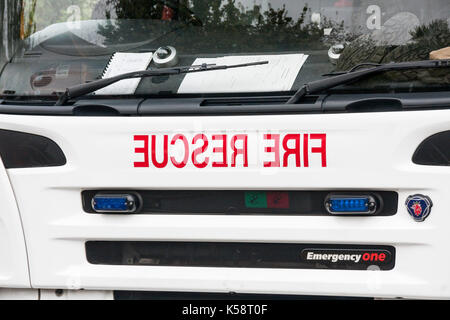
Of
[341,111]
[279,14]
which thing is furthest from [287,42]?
[341,111]

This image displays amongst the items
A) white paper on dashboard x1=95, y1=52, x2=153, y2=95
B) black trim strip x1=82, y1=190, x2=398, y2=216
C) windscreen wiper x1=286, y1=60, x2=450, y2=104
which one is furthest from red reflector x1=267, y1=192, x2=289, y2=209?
white paper on dashboard x1=95, y1=52, x2=153, y2=95

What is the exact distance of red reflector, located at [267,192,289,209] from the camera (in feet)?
12.1

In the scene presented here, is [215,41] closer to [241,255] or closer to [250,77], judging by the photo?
[250,77]

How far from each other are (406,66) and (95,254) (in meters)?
1.58

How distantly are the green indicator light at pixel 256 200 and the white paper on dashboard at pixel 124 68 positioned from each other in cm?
69

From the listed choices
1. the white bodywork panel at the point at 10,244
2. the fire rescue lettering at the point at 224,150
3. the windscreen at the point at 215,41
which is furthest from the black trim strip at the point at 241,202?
the windscreen at the point at 215,41

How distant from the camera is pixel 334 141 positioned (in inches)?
140

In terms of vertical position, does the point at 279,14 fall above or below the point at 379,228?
above

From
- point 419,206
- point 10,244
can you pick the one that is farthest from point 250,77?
point 10,244

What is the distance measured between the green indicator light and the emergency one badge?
1.91ft

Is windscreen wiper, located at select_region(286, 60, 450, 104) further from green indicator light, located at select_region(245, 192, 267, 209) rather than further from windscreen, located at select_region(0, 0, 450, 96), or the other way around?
green indicator light, located at select_region(245, 192, 267, 209)

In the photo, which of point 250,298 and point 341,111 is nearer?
point 341,111

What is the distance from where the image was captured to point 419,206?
354cm

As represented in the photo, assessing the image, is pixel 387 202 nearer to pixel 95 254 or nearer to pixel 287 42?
pixel 287 42
